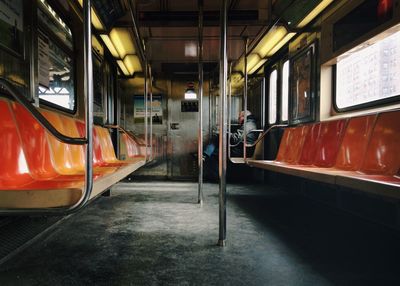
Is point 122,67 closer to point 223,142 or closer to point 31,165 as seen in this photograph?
point 223,142

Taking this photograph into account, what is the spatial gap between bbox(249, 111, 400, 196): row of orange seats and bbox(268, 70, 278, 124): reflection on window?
2.00m

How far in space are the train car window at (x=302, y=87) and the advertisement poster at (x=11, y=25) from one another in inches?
126

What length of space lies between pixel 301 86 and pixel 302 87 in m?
0.04

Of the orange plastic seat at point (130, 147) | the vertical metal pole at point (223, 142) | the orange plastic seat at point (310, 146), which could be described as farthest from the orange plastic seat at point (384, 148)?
the orange plastic seat at point (130, 147)

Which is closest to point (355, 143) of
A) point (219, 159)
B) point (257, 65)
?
point (219, 159)

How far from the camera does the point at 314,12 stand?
3416 millimetres

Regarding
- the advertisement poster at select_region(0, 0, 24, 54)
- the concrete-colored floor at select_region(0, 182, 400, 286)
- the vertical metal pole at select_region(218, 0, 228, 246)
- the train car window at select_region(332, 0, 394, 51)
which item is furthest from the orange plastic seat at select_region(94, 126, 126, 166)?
the train car window at select_region(332, 0, 394, 51)

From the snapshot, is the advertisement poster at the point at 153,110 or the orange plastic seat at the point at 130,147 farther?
the advertisement poster at the point at 153,110

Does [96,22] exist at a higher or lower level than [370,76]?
higher

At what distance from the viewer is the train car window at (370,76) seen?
7.96 ft

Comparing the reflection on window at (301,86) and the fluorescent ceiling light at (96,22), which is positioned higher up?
the fluorescent ceiling light at (96,22)

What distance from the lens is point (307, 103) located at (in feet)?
12.6

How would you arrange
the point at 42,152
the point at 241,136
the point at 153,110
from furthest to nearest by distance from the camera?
1. the point at 153,110
2. the point at 241,136
3. the point at 42,152

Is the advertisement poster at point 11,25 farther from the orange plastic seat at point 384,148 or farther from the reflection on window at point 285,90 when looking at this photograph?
the reflection on window at point 285,90
